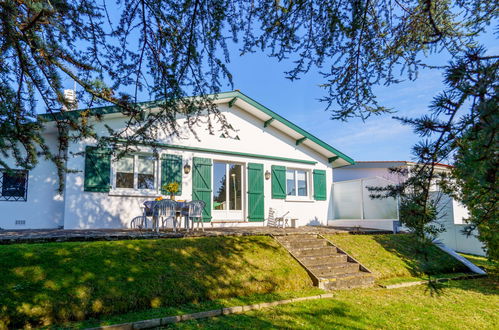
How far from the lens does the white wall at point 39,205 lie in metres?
8.64

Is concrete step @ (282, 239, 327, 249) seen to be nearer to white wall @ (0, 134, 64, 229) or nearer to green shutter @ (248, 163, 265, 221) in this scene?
green shutter @ (248, 163, 265, 221)

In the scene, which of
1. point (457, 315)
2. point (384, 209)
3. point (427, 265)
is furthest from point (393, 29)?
point (384, 209)

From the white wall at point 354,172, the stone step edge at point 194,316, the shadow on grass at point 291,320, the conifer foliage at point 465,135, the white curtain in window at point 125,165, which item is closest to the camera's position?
the conifer foliage at point 465,135

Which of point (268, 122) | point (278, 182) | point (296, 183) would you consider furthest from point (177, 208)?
point (296, 183)

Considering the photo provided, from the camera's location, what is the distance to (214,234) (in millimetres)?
7570

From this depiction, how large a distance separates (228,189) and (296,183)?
9.74ft

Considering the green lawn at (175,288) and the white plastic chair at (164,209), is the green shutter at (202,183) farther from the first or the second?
the green lawn at (175,288)

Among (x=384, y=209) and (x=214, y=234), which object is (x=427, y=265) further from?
(x=384, y=209)

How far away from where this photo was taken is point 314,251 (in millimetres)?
7730

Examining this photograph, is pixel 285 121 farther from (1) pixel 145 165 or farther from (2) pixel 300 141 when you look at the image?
(1) pixel 145 165

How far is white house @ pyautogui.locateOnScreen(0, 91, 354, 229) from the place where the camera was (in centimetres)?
886

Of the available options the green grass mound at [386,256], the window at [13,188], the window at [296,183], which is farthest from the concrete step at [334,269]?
the window at [13,188]

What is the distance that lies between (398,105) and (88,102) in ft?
10.6

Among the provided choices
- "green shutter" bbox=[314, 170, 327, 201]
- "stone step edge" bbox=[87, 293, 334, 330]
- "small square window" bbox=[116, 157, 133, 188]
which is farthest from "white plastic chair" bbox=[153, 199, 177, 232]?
"green shutter" bbox=[314, 170, 327, 201]
